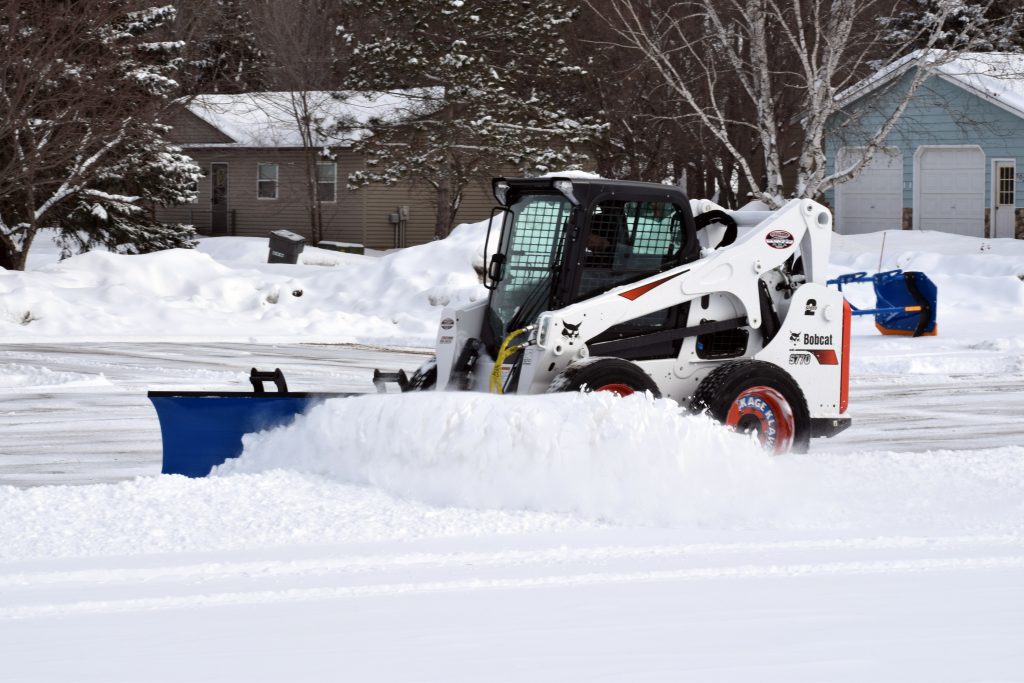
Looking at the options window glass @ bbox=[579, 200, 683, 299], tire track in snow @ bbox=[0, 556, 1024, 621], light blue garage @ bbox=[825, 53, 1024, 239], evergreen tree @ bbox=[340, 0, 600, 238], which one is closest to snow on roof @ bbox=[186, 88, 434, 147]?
evergreen tree @ bbox=[340, 0, 600, 238]

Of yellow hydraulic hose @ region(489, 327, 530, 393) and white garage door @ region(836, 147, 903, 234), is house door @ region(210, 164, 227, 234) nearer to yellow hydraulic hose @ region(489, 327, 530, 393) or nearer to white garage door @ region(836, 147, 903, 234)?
white garage door @ region(836, 147, 903, 234)

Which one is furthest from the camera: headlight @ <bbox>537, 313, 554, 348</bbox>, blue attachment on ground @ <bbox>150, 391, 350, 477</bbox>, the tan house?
the tan house

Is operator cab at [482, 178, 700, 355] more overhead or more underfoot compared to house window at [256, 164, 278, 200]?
more underfoot

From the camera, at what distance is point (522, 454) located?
8.07 metres

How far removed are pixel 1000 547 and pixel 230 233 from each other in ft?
127

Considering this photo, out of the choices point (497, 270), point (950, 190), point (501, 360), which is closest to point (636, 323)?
point (501, 360)

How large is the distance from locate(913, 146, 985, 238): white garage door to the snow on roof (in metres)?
13.2

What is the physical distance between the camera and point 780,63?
104 feet

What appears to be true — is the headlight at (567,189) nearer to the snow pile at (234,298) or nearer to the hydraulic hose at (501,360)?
the hydraulic hose at (501,360)

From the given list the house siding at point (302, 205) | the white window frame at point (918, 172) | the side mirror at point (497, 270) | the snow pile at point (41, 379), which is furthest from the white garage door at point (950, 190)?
the side mirror at point (497, 270)

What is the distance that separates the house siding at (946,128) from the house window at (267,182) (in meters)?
17.4

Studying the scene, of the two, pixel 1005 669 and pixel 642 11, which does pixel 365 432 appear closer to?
pixel 1005 669

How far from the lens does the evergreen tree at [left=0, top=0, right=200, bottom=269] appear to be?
22.6 m

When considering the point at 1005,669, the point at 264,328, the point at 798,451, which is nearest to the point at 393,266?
the point at 264,328
